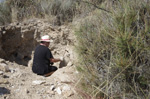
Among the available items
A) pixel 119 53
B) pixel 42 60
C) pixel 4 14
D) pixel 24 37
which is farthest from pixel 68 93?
pixel 4 14

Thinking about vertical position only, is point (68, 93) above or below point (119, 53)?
below

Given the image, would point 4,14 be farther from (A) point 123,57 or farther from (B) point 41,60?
(A) point 123,57

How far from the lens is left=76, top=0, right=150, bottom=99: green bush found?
1.87 metres

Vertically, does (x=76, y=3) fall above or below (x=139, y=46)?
above

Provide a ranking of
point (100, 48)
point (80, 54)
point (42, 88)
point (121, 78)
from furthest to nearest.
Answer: point (80, 54), point (42, 88), point (100, 48), point (121, 78)

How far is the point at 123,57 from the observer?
195 cm

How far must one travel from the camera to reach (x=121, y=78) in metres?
1.98

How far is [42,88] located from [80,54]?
3.01 ft

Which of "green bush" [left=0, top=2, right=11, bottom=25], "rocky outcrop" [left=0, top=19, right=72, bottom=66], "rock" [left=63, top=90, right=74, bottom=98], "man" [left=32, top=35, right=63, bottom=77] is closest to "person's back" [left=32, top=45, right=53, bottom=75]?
"man" [left=32, top=35, right=63, bottom=77]

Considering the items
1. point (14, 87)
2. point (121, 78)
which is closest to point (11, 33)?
point (14, 87)

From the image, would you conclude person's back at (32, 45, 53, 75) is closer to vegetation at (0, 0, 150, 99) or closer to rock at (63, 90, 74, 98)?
vegetation at (0, 0, 150, 99)

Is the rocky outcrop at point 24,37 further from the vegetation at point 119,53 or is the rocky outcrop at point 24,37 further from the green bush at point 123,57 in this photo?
the green bush at point 123,57

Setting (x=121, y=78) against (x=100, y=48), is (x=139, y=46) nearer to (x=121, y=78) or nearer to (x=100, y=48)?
(x=121, y=78)

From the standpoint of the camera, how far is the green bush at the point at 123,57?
73.7 inches
